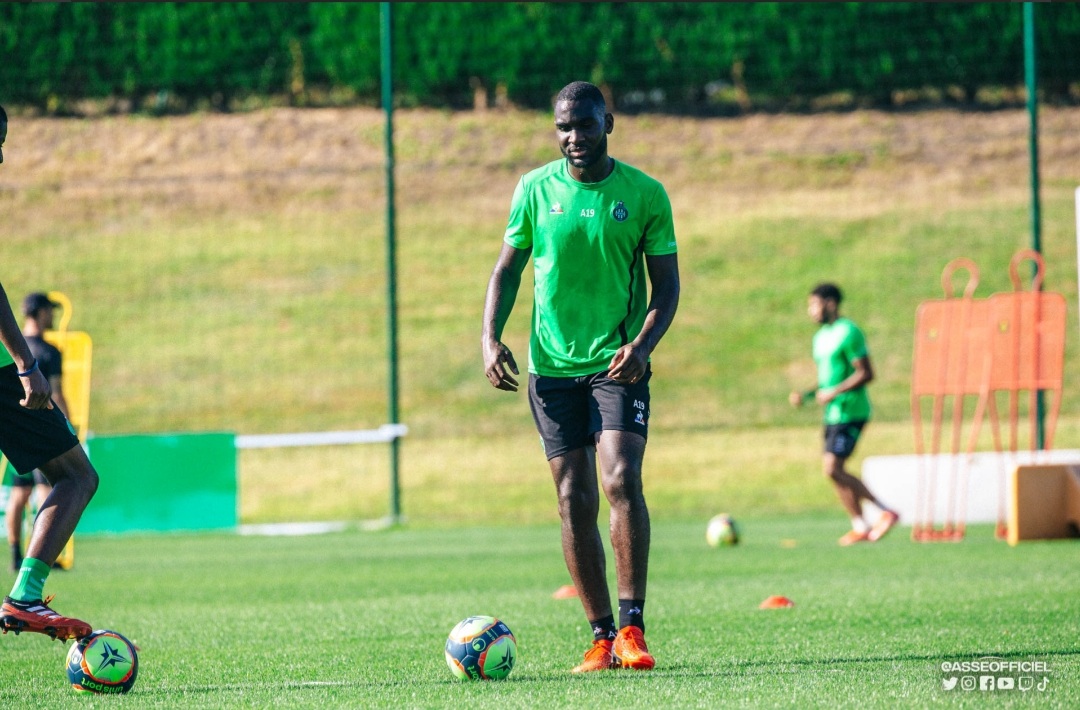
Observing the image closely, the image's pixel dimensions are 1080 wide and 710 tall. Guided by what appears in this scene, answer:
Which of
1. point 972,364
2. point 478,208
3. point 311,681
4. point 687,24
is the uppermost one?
point 687,24

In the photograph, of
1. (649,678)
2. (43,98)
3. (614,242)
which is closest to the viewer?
(649,678)

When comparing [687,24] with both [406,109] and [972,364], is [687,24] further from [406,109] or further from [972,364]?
[972,364]

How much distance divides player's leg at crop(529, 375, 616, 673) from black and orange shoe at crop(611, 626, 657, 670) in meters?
0.18

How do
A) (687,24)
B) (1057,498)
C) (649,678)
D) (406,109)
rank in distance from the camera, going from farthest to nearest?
(406,109) → (687,24) → (1057,498) → (649,678)

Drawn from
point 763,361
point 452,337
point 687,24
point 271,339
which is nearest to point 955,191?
point 763,361

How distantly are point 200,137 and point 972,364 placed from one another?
47.2 ft

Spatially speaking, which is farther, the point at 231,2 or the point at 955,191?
the point at 955,191

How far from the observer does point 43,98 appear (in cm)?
2045

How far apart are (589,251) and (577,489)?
910 millimetres

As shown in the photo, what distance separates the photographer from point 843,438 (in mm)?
13320

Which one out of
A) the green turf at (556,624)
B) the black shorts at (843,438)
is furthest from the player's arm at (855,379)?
the green turf at (556,624)

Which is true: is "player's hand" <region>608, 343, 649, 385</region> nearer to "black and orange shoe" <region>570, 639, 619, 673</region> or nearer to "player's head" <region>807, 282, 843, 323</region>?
"black and orange shoe" <region>570, 639, 619, 673</region>

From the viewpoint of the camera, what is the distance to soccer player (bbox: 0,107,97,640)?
5.78 meters

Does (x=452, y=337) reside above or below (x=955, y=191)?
below
